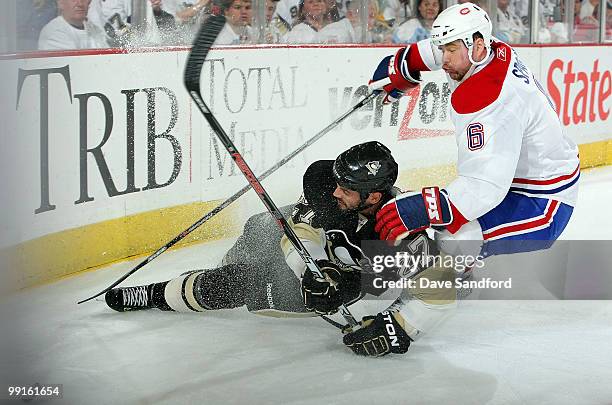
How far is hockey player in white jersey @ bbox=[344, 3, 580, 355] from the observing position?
2.28 meters

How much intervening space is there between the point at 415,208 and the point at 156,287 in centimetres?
91

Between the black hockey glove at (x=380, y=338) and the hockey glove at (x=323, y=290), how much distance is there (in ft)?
0.36

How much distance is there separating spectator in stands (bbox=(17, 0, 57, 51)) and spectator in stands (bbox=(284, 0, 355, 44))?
67.3 inches

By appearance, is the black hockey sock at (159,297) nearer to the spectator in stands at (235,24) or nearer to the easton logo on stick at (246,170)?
the easton logo on stick at (246,170)

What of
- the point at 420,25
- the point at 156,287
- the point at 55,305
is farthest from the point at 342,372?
the point at 420,25

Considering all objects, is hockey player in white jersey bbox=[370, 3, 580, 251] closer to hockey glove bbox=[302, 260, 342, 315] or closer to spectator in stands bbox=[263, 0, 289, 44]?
hockey glove bbox=[302, 260, 342, 315]

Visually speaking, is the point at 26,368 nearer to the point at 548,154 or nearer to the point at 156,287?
the point at 156,287

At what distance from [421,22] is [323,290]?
282cm

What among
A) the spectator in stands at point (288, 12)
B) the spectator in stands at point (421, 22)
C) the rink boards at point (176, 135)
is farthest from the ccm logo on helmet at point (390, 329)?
the spectator in stands at point (421, 22)

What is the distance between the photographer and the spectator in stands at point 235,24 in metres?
3.84

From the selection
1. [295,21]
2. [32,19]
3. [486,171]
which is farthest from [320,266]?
[295,21]

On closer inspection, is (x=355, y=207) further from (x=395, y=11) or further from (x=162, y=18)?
(x=395, y=11)

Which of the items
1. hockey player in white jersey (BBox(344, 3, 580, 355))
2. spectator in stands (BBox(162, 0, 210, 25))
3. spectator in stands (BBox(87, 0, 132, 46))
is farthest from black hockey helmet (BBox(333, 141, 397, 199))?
spectator in stands (BBox(162, 0, 210, 25))

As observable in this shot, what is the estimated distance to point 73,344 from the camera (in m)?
2.44
